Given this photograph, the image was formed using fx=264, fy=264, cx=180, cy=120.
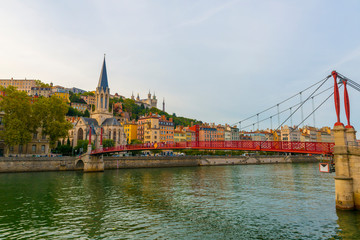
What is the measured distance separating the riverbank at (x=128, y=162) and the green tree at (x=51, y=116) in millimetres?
5236

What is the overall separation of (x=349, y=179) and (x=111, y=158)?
4629cm

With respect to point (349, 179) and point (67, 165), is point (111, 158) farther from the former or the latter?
point (349, 179)

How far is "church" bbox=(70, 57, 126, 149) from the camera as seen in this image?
81.8m

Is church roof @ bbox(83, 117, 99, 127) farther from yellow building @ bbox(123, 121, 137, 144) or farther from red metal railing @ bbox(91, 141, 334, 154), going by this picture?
red metal railing @ bbox(91, 141, 334, 154)

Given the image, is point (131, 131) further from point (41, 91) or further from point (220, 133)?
point (41, 91)

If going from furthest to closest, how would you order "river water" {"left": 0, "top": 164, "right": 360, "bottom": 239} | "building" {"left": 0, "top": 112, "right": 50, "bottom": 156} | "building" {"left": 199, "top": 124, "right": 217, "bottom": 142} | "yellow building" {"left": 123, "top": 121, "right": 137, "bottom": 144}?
"building" {"left": 199, "top": 124, "right": 217, "bottom": 142}
"yellow building" {"left": 123, "top": 121, "right": 137, "bottom": 144}
"building" {"left": 0, "top": 112, "right": 50, "bottom": 156}
"river water" {"left": 0, "top": 164, "right": 360, "bottom": 239}

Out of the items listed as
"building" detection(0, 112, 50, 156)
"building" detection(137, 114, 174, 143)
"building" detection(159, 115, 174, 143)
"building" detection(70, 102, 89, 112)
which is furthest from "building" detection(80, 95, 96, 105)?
"building" detection(0, 112, 50, 156)

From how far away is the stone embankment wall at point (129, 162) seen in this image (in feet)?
146

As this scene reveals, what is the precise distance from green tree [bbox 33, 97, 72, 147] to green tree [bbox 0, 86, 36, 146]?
1466 millimetres

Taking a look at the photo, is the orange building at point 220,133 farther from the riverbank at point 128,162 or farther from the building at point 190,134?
the riverbank at point 128,162

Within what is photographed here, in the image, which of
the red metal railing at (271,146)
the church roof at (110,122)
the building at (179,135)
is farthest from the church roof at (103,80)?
the red metal railing at (271,146)

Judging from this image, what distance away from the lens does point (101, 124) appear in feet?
291

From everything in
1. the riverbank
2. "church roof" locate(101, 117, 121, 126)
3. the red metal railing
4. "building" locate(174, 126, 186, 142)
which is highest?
"church roof" locate(101, 117, 121, 126)

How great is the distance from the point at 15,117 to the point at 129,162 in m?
23.1
